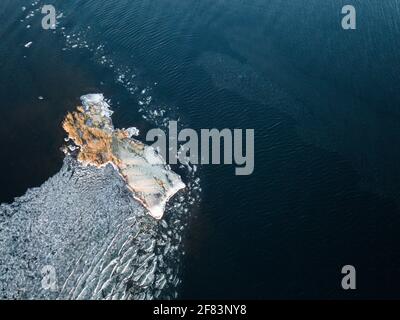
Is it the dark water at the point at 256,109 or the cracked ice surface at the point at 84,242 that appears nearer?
the cracked ice surface at the point at 84,242

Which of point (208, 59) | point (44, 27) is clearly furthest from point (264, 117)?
point (44, 27)

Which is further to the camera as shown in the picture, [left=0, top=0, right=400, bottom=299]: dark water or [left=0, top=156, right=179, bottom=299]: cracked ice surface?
[left=0, top=0, right=400, bottom=299]: dark water

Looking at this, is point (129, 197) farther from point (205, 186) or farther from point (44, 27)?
point (44, 27)
